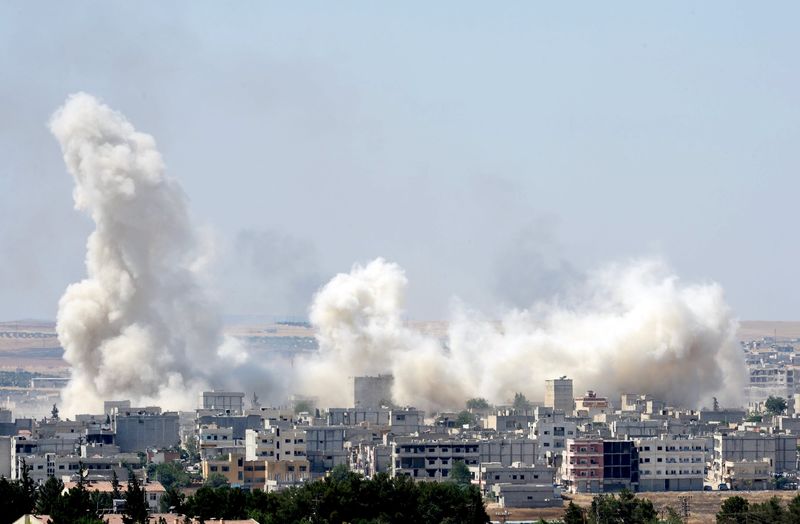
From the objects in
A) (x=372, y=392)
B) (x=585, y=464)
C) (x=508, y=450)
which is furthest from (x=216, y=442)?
(x=372, y=392)

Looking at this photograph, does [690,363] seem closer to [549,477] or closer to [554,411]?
[554,411]

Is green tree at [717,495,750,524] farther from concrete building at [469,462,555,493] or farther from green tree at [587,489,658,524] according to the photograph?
concrete building at [469,462,555,493]

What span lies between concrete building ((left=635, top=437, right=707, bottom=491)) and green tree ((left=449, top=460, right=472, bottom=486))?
7.77 metres

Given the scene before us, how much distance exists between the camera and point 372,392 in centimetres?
11531

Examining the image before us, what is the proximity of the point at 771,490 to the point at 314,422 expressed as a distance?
80.4ft

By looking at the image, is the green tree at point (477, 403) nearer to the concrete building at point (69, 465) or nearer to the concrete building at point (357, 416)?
the concrete building at point (357, 416)

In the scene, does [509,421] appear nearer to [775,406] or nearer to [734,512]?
[775,406]

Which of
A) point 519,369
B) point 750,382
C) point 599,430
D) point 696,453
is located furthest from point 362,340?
point 750,382

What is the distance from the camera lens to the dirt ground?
2958 inches

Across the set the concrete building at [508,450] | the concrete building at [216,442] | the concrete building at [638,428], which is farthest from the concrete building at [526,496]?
the concrete building at [638,428]

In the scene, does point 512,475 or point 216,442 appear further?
point 216,442

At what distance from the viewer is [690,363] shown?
396 feet

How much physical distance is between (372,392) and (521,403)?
7328 millimetres

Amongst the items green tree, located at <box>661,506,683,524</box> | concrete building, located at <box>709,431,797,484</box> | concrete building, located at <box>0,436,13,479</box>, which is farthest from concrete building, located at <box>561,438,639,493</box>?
concrete building, located at <box>0,436,13,479</box>
